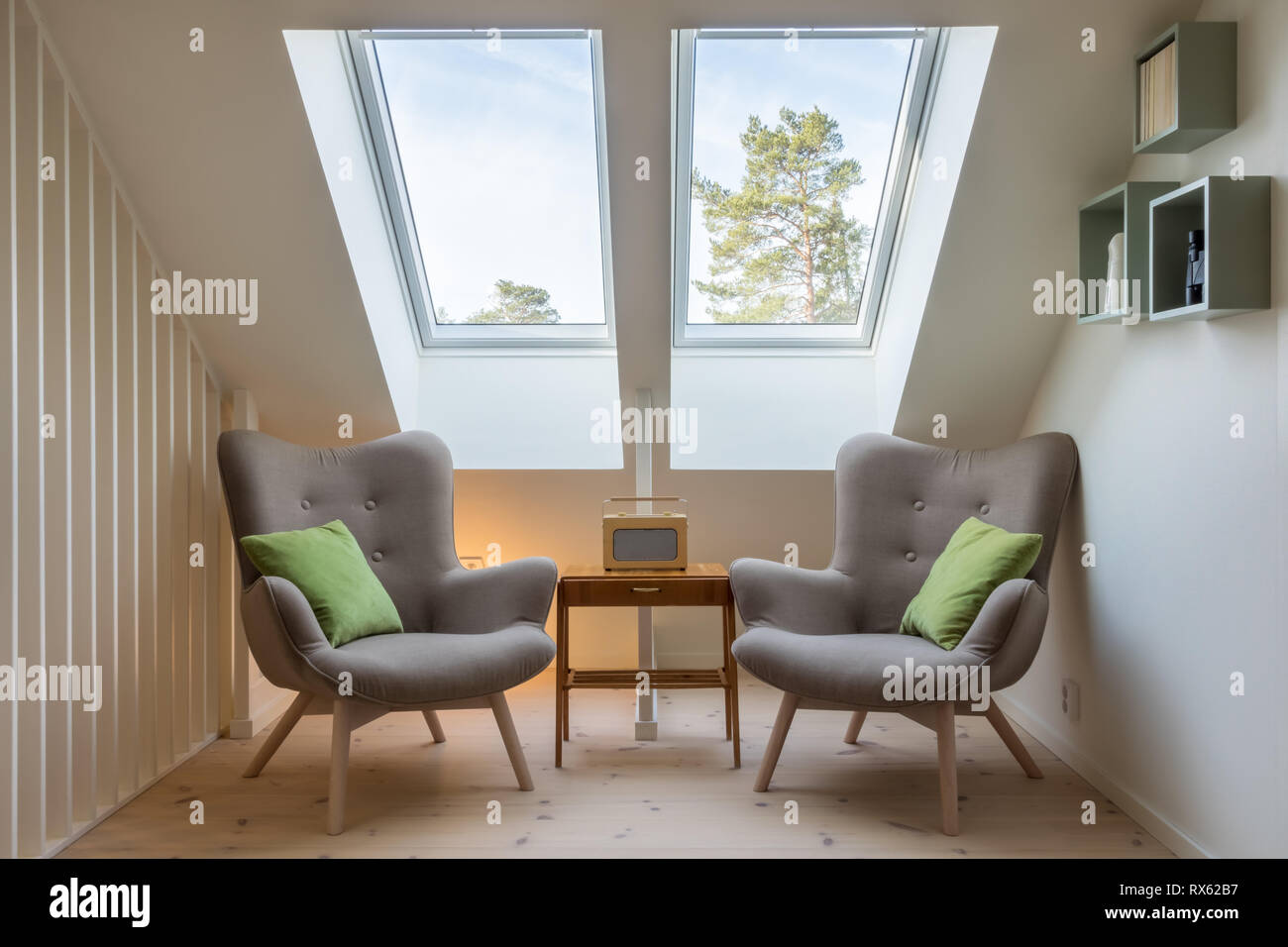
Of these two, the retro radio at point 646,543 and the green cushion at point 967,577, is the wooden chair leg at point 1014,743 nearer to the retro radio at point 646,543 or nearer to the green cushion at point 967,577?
the green cushion at point 967,577

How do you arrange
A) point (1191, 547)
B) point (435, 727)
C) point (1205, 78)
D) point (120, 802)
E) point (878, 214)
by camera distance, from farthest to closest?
point (878, 214) < point (435, 727) < point (120, 802) < point (1191, 547) < point (1205, 78)

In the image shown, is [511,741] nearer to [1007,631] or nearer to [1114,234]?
[1007,631]

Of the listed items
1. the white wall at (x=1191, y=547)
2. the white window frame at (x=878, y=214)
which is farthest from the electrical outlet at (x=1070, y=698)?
the white window frame at (x=878, y=214)

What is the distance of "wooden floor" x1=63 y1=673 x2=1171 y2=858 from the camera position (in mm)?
2109

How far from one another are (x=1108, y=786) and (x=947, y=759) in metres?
0.55

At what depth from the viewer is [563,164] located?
3.13m

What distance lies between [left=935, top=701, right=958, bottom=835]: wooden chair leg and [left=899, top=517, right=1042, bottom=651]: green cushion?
210mm

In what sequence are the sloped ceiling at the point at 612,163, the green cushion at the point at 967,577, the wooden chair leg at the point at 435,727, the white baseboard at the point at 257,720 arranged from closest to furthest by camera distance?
the sloped ceiling at the point at 612,163
the green cushion at the point at 967,577
the wooden chair leg at the point at 435,727
the white baseboard at the point at 257,720

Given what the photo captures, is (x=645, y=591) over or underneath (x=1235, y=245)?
underneath

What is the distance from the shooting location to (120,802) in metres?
2.35

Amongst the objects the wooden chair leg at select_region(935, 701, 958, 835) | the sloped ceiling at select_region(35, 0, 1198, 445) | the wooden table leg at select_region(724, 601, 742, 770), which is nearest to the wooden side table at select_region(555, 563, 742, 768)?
the wooden table leg at select_region(724, 601, 742, 770)

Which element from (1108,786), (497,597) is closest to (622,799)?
(497,597)

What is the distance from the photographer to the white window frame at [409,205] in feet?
8.93

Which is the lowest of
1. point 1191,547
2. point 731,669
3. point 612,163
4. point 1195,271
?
point 731,669
